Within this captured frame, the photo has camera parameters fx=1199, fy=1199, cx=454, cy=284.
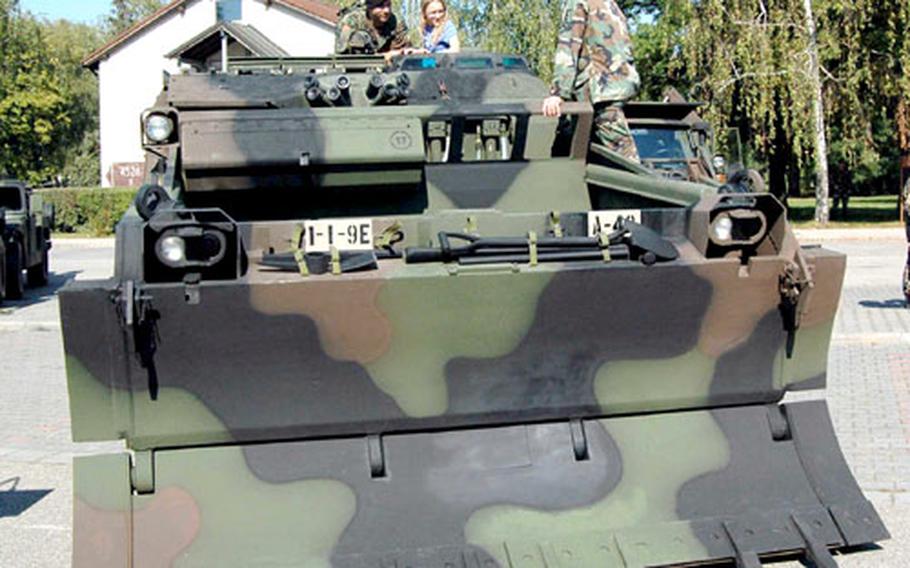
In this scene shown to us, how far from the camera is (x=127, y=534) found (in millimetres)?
4555

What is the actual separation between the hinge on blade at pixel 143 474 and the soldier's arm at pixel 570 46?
3.40 metres

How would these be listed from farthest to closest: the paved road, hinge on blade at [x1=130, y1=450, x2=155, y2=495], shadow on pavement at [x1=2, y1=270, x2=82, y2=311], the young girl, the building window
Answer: the building window → shadow on pavement at [x1=2, y1=270, x2=82, y2=311] → the young girl → the paved road → hinge on blade at [x1=130, y1=450, x2=155, y2=495]

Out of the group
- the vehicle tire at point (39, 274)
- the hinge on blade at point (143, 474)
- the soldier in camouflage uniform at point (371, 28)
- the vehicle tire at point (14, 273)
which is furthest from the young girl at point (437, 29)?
the vehicle tire at point (39, 274)

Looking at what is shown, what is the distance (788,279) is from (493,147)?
2038mm

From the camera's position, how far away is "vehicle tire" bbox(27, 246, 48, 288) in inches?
725

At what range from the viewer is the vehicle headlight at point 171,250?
14.8 ft

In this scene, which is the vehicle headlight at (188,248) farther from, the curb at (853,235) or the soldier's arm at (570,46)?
A: the curb at (853,235)

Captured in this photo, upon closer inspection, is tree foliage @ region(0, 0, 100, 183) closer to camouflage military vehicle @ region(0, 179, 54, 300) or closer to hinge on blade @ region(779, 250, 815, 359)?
camouflage military vehicle @ region(0, 179, 54, 300)

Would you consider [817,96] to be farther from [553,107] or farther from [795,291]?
[795,291]

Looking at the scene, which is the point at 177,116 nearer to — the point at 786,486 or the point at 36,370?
the point at 786,486

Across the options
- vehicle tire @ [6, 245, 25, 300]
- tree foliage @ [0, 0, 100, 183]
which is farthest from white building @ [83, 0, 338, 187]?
vehicle tire @ [6, 245, 25, 300]

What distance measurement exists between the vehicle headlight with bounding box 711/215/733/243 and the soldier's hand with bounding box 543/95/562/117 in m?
1.46

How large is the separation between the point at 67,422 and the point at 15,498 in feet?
6.52

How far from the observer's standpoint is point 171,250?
4504 mm
